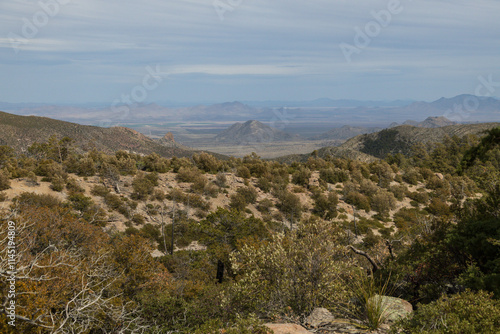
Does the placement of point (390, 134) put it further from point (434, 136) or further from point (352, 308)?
point (352, 308)

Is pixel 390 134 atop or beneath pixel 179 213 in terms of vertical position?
atop

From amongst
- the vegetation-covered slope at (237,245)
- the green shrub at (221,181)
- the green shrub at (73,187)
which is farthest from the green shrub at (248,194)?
the green shrub at (73,187)

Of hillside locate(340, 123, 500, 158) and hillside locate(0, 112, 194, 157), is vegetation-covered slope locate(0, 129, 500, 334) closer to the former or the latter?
hillside locate(0, 112, 194, 157)

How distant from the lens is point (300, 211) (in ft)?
125

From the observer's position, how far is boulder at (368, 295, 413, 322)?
7.46 metres

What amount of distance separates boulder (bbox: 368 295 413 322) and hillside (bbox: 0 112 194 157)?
7542 cm

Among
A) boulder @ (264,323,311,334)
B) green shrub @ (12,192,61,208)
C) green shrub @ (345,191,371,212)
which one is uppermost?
boulder @ (264,323,311,334)

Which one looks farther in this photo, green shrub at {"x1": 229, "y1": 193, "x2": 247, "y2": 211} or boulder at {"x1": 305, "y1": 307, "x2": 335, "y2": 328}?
green shrub at {"x1": 229, "y1": 193, "x2": 247, "y2": 211}

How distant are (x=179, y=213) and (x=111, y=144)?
250ft

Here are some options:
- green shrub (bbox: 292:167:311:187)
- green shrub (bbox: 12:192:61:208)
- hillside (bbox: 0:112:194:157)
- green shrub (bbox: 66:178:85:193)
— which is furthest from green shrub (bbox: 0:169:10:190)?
hillside (bbox: 0:112:194:157)

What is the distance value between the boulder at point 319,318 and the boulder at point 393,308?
1.18 metres

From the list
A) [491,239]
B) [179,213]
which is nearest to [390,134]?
[179,213]

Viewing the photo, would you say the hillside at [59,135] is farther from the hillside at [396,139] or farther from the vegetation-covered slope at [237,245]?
the hillside at [396,139]

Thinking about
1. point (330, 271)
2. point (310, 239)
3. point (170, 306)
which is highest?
point (310, 239)
